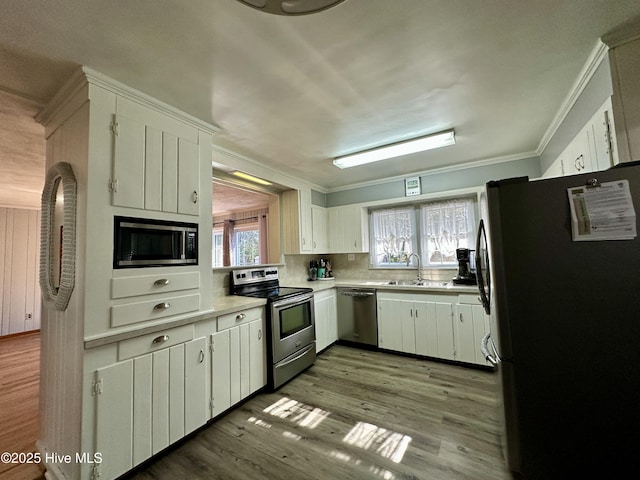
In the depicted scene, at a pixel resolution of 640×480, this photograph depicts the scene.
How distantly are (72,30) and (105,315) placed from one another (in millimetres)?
1453

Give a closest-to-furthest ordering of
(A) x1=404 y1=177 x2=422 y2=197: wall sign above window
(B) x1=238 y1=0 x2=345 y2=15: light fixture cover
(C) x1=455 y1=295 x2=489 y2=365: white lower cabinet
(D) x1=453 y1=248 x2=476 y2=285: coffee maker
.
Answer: (B) x1=238 y1=0 x2=345 y2=15: light fixture cover, (C) x1=455 y1=295 x2=489 y2=365: white lower cabinet, (D) x1=453 y1=248 x2=476 y2=285: coffee maker, (A) x1=404 y1=177 x2=422 y2=197: wall sign above window

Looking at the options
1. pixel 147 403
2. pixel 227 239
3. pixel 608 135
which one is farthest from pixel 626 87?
pixel 227 239

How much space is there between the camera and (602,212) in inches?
42.6

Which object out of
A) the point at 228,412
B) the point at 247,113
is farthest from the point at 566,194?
the point at 228,412

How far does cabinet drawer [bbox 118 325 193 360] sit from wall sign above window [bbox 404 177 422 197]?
10.4ft

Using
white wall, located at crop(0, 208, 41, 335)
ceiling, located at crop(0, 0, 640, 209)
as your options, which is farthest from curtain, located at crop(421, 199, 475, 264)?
white wall, located at crop(0, 208, 41, 335)

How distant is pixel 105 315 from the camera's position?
4.96ft

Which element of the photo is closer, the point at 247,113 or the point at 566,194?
the point at 566,194

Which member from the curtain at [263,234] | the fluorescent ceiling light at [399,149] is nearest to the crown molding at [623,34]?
the fluorescent ceiling light at [399,149]

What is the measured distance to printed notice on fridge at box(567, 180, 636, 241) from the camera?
1.05 metres

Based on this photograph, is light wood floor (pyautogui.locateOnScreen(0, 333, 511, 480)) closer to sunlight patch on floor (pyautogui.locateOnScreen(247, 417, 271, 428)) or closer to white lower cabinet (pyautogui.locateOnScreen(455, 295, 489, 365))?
sunlight patch on floor (pyautogui.locateOnScreen(247, 417, 271, 428))

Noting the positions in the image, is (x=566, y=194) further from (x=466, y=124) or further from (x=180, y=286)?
(x=180, y=286)

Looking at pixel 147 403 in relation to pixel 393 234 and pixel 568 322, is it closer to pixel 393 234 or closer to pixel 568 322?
pixel 568 322

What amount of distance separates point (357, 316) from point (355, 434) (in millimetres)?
1755
